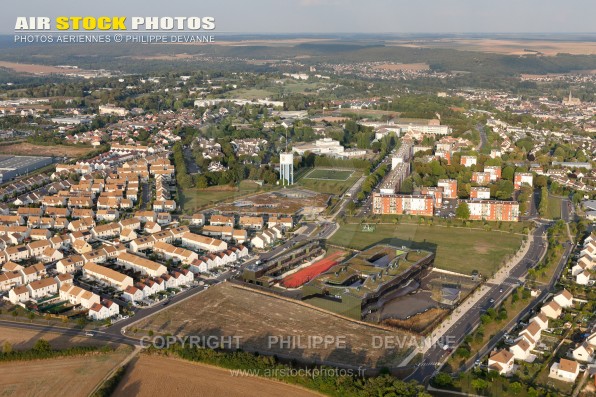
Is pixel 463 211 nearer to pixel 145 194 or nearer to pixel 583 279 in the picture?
pixel 583 279

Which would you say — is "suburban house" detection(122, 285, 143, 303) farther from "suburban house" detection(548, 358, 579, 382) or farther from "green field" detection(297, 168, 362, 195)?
"green field" detection(297, 168, 362, 195)

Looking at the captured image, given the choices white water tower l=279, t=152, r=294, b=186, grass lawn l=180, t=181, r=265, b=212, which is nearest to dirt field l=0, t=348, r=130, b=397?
grass lawn l=180, t=181, r=265, b=212

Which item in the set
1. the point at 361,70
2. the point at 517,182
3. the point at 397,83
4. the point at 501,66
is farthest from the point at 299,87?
the point at 517,182

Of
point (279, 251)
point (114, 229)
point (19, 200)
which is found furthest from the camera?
point (19, 200)

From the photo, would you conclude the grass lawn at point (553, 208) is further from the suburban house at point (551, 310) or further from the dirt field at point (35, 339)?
the dirt field at point (35, 339)

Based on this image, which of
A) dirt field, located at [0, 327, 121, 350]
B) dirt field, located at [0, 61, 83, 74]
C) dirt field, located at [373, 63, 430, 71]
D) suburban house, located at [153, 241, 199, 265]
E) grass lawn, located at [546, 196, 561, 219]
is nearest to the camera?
A: dirt field, located at [0, 327, 121, 350]

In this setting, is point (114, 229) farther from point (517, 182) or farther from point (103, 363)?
point (517, 182)

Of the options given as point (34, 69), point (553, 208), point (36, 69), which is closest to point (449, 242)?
point (553, 208)

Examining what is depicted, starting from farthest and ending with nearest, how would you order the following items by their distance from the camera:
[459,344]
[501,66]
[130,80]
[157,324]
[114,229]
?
[501,66]
[130,80]
[114,229]
[157,324]
[459,344]
